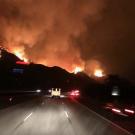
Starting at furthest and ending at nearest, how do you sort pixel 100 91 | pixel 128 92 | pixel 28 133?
1. pixel 100 91
2. pixel 128 92
3. pixel 28 133

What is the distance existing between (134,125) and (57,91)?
69.0 m

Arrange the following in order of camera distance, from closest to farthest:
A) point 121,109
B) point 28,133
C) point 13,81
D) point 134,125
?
point 28,133, point 134,125, point 121,109, point 13,81

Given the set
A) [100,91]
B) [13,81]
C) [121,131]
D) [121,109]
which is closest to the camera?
[121,131]

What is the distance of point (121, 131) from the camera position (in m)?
22.1

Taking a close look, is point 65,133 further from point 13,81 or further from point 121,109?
point 13,81

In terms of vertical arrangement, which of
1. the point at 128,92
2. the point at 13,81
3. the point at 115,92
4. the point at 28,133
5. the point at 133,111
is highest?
the point at 13,81

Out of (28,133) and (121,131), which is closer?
(28,133)

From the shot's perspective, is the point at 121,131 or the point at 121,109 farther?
the point at 121,109

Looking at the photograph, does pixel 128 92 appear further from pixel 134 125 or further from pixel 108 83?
pixel 134 125

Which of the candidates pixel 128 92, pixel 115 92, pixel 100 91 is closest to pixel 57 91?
pixel 100 91

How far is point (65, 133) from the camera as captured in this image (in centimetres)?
2078

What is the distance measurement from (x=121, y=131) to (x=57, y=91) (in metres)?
72.5

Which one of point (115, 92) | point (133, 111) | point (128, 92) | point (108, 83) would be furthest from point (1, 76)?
point (133, 111)

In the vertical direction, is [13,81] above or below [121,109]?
above
